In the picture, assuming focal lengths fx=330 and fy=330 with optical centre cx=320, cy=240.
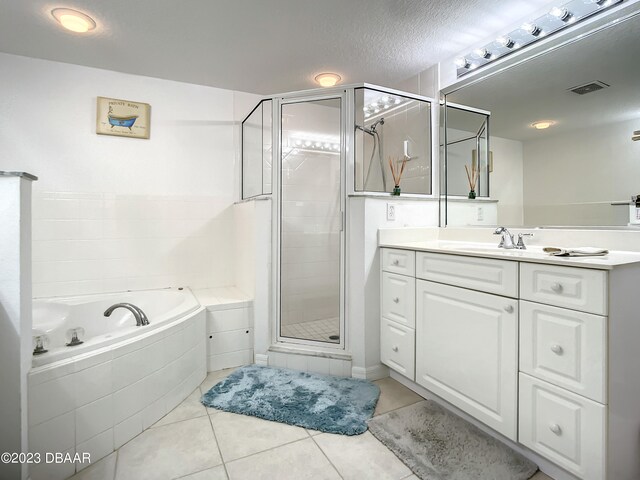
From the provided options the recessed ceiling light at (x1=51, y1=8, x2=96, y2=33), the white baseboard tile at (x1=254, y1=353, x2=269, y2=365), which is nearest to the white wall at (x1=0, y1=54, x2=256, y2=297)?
the recessed ceiling light at (x1=51, y1=8, x2=96, y2=33)

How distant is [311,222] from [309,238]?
12 cm

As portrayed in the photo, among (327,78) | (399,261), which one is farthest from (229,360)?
(327,78)

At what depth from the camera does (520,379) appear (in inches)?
51.2

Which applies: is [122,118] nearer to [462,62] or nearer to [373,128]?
[373,128]

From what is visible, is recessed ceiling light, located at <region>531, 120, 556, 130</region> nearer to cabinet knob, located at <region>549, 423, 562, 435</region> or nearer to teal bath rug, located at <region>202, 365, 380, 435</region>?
cabinet knob, located at <region>549, 423, 562, 435</region>

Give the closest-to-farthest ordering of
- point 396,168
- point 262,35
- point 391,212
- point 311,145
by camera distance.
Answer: point 262,35
point 391,212
point 396,168
point 311,145

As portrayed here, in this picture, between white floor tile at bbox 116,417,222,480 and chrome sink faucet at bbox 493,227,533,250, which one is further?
chrome sink faucet at bbox 493,227,533,250

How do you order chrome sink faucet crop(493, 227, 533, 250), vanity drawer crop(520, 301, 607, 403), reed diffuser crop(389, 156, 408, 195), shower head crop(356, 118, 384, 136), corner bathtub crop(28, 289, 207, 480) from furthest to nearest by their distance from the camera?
reed diffuser crop(389, 156, 408, 195) → shower head crop(356, 118, 384, 136) → chrome sink faucet crop(493, 227, 533, 250) → corner bathtub crop(28, 289, 207, 480) → vanity drawer crop(520, 301, 607, 403)

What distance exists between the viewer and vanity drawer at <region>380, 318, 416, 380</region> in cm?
187

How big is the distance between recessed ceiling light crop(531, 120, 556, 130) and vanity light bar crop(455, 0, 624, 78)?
0.46 m

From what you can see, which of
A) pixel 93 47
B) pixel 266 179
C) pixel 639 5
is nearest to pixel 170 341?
pixel 266 179

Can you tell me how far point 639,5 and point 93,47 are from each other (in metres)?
3.02

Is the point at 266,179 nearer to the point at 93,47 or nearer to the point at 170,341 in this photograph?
the point at 170,341

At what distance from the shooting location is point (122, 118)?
257 centimetres
